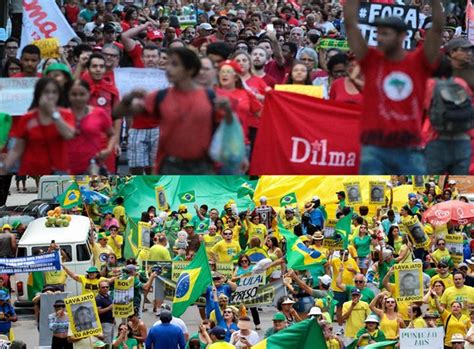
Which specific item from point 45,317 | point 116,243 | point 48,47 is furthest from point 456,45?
point 116,243

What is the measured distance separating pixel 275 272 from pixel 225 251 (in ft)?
4.03

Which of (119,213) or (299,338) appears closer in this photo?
(299,338)

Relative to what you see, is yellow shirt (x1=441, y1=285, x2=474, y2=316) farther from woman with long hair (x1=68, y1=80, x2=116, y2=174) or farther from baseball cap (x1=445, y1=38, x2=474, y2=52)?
woman with long hair (x1=68, y1=80, x2=116, y2=174)

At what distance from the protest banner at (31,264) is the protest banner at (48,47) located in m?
3.76

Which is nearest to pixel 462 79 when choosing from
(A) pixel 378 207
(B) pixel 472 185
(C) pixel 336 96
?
(C) pixel 336 96

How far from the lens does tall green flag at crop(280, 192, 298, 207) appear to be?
3160 centimetres

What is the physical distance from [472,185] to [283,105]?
1496cm

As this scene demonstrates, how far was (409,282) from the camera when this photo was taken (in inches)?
972

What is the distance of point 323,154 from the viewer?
22922 millimetres

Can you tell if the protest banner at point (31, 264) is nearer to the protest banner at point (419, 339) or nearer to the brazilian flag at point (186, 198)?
the protest banner at point (419, 339)

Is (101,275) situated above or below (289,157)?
below

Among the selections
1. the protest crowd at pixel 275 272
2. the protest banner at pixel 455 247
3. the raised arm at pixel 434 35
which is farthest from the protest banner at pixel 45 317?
the protest banner at pixel 455 247

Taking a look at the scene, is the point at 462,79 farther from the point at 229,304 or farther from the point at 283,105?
the point at 229,304

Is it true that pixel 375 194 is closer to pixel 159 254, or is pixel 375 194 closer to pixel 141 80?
pixel 159 254
